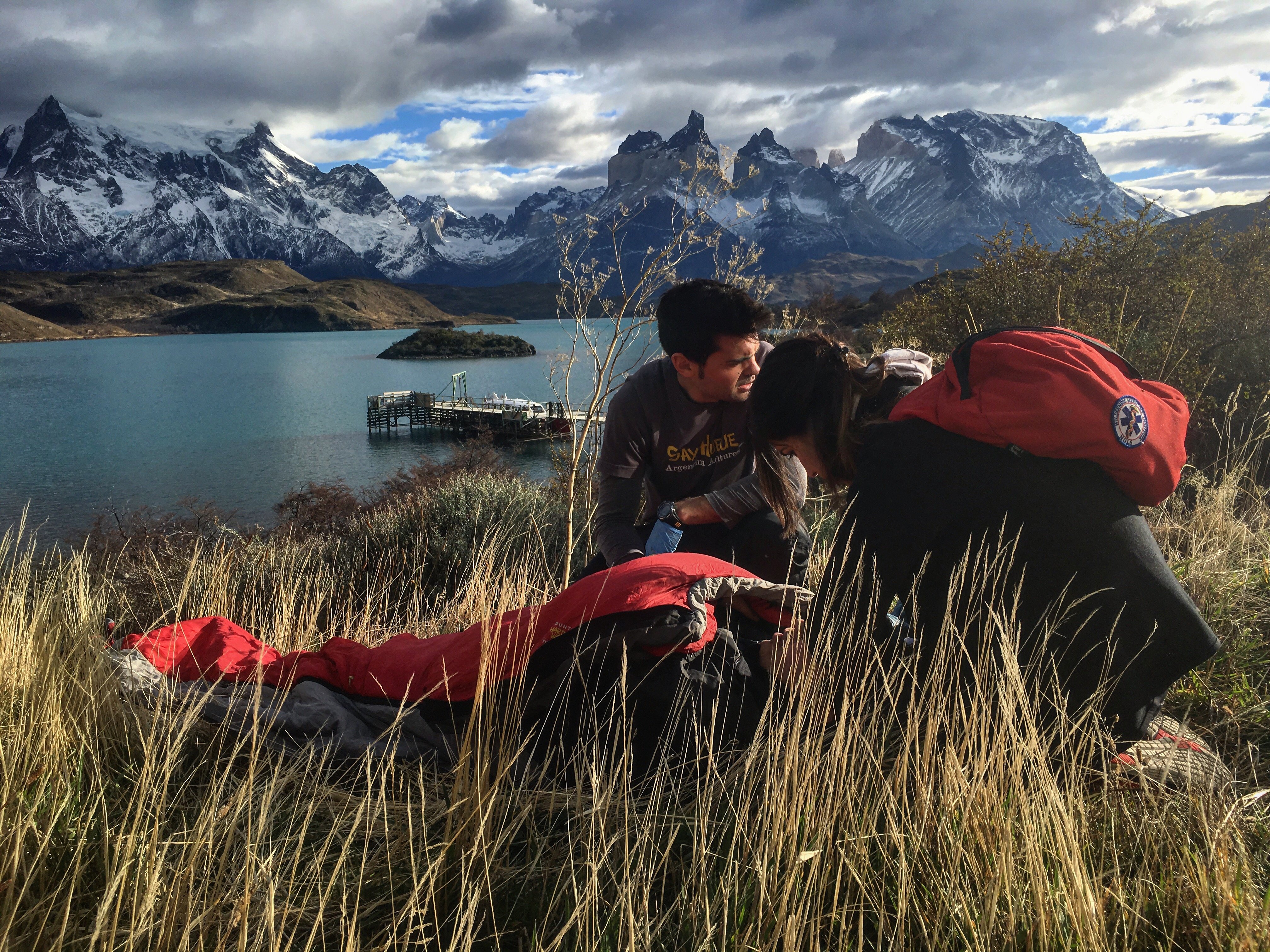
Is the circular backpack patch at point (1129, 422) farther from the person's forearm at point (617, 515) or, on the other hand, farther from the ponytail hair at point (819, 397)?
the person's forearm at point (617, 515)

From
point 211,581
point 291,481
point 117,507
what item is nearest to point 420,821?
point 211,581

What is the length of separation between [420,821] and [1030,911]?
1174mm

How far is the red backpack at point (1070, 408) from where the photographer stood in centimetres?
143

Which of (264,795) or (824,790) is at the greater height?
(264,795)

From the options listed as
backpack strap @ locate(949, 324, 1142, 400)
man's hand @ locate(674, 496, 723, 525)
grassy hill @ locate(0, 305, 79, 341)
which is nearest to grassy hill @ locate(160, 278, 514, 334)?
grassy hill @ locate(0, 305, 79, 341)

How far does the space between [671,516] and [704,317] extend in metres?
0.74

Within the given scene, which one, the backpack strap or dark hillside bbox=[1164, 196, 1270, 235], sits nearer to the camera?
the backpack strap

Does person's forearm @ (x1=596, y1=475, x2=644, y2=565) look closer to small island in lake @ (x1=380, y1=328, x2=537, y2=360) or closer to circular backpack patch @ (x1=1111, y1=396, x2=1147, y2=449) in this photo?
circular backpack patch @ (x1=1111, y1=396, x2=1147, y2=449)

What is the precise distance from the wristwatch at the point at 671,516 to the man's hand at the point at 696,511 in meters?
0.03

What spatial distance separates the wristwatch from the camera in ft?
9.47

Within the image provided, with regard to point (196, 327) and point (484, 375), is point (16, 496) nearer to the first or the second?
point (484, 375)

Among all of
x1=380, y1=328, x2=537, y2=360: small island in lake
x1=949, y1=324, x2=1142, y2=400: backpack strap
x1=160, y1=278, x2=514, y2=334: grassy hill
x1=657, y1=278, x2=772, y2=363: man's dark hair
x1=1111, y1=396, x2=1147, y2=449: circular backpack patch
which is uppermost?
x1=160, y1=278, x2=514, y2=334: grassy hill

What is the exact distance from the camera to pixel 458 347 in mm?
73438

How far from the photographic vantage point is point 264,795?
1.42 metres
